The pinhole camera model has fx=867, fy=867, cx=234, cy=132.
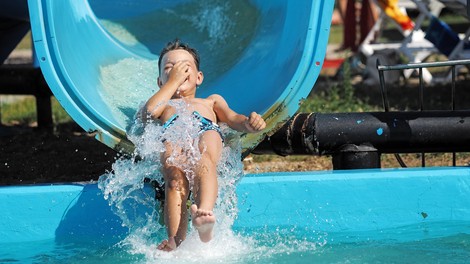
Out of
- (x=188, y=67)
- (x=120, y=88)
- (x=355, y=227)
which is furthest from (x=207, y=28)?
(x=355, y=227)

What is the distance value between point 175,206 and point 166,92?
1.61 ft

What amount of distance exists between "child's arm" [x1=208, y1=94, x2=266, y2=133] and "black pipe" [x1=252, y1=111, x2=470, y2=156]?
0.47 meters

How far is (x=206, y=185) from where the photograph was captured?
3.23 metres

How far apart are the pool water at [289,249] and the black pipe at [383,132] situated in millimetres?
517

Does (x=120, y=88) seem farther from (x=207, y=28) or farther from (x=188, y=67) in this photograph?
(x=207, y=28)

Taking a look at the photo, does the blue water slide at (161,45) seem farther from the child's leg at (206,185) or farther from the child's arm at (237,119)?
the child's leg at (206,185)

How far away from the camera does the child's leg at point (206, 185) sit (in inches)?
120

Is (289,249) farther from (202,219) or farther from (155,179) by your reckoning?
(155,179)

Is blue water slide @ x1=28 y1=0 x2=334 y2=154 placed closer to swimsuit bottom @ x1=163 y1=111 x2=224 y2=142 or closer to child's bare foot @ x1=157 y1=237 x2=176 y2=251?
swimsuit bottom @ x1=163 y1=111 x2=224 y2=142

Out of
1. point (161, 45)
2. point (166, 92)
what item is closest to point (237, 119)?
point (166, 92)

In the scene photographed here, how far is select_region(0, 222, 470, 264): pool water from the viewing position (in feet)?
10.4

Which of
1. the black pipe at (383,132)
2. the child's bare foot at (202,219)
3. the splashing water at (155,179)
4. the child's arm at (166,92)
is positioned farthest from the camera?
the black pipe at (383,132)

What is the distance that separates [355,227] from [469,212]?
0.49m

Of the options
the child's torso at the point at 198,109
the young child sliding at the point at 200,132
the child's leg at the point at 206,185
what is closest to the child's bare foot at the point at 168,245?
the young child sliding at the point at 200,132
